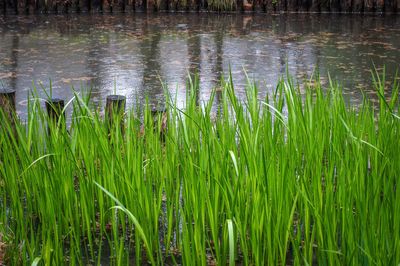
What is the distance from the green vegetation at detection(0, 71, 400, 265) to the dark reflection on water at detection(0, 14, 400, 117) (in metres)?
2.22

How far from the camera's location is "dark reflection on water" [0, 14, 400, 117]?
673 centimetres

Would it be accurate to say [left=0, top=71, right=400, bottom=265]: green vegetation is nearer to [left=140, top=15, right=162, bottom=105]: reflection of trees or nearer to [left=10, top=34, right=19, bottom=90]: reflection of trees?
[left=140, top=15, right=162, bottom=105]: reflection of trees

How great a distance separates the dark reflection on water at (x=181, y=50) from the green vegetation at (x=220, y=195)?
222 centimetres

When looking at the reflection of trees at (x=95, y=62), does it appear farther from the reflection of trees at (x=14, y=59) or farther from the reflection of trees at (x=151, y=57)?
the reflection of trees at (x=14, y=59)

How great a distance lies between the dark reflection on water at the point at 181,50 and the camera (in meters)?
6.73

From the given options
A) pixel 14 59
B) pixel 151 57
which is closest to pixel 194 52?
pixel 151 57

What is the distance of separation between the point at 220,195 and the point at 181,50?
193 inches

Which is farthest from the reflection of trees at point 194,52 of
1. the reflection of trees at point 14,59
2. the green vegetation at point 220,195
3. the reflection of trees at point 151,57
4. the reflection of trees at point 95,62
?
the green vegetation at point 220,195

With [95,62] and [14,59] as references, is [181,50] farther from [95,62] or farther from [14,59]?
[14,59]

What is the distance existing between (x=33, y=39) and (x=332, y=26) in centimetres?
332

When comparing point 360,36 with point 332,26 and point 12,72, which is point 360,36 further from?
point 12,72

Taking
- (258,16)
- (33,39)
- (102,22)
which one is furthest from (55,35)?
(258,16)

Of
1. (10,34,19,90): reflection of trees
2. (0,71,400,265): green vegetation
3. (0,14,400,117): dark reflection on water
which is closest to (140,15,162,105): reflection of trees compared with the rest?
(0,14,400,117): dark reflection on water

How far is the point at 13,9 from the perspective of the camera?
10258 millimetres
